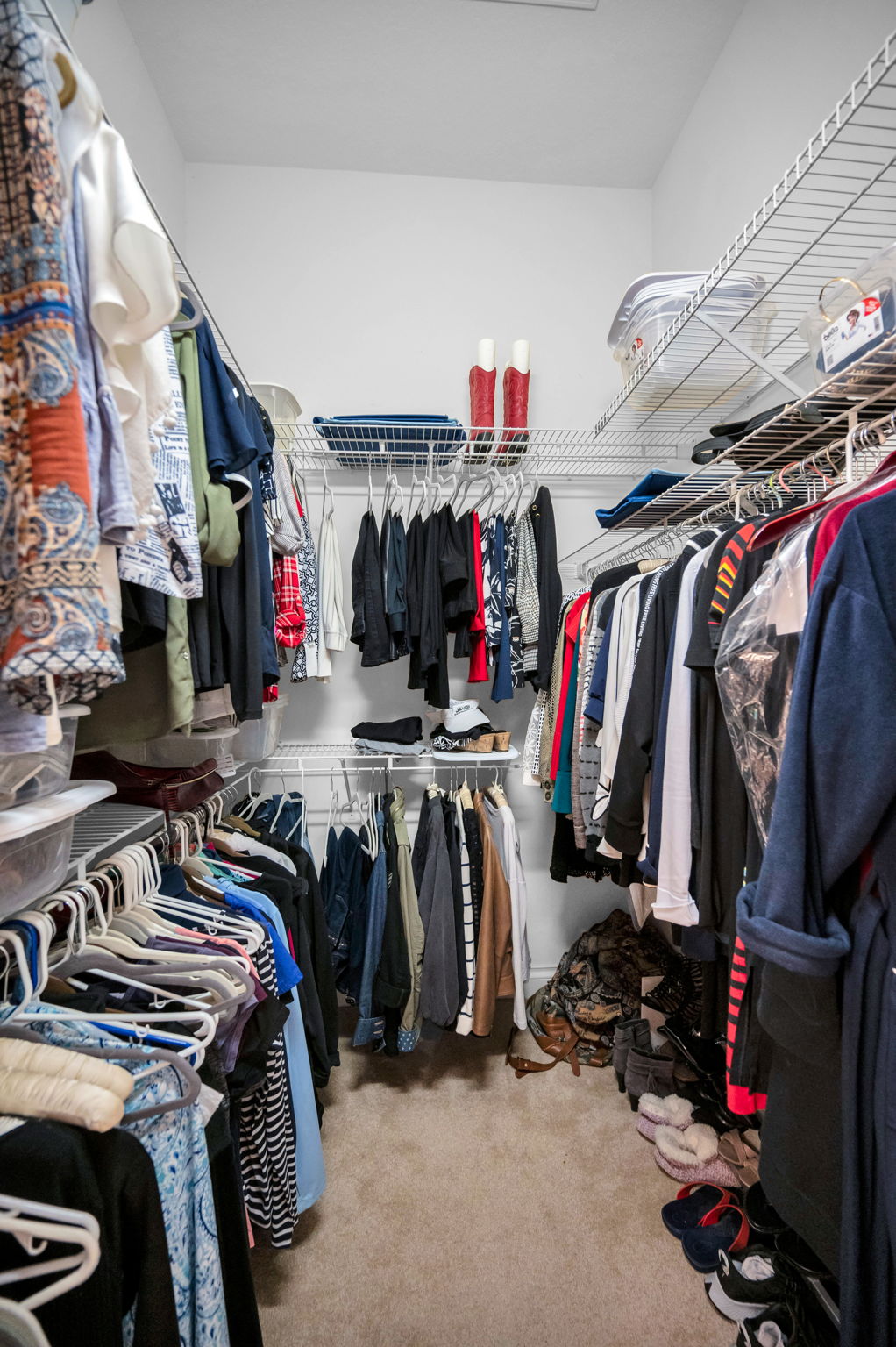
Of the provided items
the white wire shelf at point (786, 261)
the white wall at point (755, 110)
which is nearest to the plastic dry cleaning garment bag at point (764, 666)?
the white wire shelf at point (786, 261)

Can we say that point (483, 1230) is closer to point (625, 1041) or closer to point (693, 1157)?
point (693, 1157)

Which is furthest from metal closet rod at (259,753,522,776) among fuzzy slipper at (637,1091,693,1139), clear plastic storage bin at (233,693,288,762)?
fuzzy slipper at (637,1091,693,1139)

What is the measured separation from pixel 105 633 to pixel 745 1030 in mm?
1041

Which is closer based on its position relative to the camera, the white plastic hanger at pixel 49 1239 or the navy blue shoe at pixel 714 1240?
the white plastic hanger at pixel 49 1239

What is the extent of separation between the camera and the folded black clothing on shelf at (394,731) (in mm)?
2150

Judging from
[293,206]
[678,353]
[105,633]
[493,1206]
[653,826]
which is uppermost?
[293,206]

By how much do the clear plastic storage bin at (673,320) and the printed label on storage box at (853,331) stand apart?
0.43 meters

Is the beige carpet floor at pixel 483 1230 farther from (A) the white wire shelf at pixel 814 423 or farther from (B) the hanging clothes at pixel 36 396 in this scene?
(A) the white wire shelf at pixel 814 423

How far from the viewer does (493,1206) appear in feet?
4.92

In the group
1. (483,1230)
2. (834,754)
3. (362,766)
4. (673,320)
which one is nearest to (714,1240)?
(483,1230)

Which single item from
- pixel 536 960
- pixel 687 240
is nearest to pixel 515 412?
pixel 687 240

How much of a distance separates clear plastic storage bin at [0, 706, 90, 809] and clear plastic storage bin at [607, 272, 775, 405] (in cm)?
161

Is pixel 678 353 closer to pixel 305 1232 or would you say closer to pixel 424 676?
pixel 424 676

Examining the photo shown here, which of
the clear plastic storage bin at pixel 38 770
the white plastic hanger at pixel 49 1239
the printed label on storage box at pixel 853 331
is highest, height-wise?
the printed label on storage box at pixel 853 331
